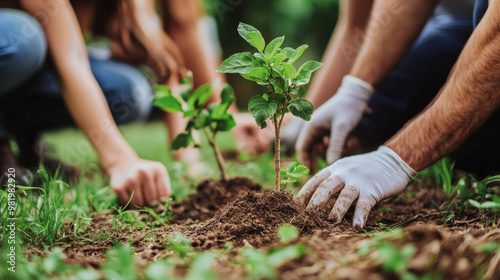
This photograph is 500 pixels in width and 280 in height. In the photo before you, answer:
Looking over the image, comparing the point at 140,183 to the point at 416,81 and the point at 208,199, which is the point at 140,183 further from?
the point at 416,81

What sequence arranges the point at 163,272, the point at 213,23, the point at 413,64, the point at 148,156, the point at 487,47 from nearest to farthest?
1. the point at 163,272
2. the point at 487,47
3. the point at 413,64
4. the point at 148,156
5. the point at 213,23

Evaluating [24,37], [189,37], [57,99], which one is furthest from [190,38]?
[24,37]

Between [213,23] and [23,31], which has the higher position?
[23,31]

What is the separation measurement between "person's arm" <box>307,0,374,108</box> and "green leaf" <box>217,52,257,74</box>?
1382 millimetres

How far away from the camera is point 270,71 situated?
1119mm

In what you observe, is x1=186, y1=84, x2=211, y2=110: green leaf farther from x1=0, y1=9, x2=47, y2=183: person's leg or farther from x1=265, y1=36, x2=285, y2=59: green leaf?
x1=0, y1=9, x2=47, y2=183: person's leg

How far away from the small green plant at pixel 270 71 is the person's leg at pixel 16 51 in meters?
1.32

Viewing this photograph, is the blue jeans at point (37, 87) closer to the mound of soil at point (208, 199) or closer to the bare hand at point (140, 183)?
the bare hand at point (140, 183)

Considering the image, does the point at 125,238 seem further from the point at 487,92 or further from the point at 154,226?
the point at 487,92

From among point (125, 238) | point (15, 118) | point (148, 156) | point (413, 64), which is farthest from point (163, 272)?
point (148, 156)

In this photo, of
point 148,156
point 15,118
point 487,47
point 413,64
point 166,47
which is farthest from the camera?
point 148,156

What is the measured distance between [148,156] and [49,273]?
2.19 m

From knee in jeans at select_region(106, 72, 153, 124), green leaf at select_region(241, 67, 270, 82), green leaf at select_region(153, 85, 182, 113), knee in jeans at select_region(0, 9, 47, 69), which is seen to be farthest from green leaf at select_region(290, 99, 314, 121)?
knee in jeans at select_region(106, 72, 153, 124)

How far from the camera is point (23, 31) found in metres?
1.93
